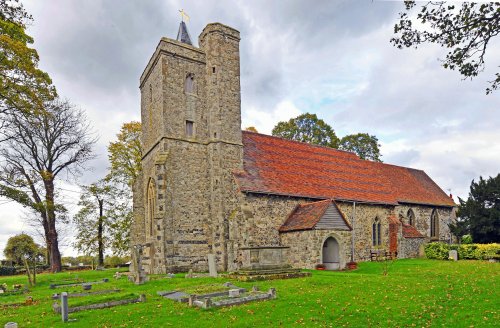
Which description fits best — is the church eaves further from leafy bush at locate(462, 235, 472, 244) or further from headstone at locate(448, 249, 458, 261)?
leafy bush at locate(462, 235, 472, 244)

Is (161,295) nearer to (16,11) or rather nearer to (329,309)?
(329,309)

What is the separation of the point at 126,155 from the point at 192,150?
14.6 metres

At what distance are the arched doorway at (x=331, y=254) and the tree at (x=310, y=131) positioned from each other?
2039cm

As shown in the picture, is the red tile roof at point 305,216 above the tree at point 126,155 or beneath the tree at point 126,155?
beneath

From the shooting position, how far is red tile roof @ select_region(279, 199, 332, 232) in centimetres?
2042

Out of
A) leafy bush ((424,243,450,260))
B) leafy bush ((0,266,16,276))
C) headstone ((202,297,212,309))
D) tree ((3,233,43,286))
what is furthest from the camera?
leafy bush ((0,266,16,276))

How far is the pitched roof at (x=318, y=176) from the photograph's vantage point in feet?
76.7

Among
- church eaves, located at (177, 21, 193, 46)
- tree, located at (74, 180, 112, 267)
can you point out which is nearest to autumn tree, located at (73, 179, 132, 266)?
tree, located at (74, 180, 112, 267)

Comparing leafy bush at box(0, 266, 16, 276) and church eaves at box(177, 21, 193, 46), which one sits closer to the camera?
church eaves at box(177, 21, 193, 46)

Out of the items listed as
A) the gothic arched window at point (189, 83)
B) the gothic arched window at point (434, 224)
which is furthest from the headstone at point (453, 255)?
the gothic arched window at point (189, 83)

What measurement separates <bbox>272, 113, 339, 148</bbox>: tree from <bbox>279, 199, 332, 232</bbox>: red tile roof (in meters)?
19.4

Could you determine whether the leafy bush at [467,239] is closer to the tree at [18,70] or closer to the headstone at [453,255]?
the headstone at [453,255]

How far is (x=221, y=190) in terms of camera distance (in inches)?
841

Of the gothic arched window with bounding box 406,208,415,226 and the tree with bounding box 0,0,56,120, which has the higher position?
Answer: the tree with bounding box 0,0,56,120
